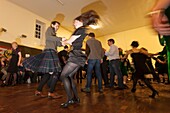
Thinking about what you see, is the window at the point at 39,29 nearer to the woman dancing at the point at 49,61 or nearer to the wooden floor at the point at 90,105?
the woman dancing at the point at 49,61

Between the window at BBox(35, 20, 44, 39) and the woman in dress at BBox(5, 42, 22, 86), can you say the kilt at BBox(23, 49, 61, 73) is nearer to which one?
the woman in dress at BBox(5, 42, 22, 86)

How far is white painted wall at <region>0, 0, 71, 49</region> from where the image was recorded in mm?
5071

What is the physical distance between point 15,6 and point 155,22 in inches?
232

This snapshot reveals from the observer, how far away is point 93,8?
6.08 meters

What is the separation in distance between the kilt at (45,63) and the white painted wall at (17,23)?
3.49 m

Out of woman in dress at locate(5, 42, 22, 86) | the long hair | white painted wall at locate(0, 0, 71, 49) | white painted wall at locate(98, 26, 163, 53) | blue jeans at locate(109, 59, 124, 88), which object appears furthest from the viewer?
white painted wall at locate(98, 26, 163, 53)

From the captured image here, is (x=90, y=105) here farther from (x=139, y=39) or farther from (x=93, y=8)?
(x=139, y=39)

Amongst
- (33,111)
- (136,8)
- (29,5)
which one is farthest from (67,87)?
(136,8)

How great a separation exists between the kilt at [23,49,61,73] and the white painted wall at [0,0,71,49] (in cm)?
349

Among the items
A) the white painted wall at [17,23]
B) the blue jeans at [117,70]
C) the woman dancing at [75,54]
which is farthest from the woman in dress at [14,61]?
the woman dancing at [75,54]

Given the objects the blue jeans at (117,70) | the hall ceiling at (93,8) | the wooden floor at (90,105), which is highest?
the hall ceiling at (93,8)

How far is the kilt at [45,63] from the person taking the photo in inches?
81.3

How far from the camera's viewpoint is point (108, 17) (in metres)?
7.07

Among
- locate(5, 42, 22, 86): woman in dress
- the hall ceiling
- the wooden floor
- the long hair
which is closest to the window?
the hall ceiling
